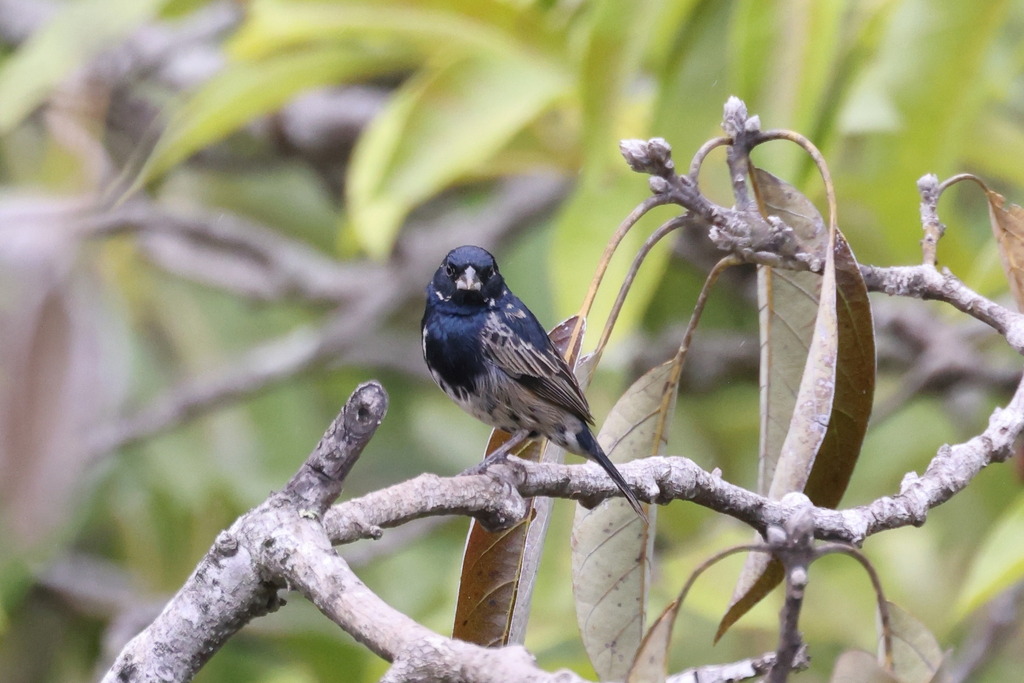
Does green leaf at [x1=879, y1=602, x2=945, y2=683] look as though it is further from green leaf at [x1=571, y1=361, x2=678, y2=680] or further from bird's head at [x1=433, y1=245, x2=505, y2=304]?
bird's head at [x1=433, y1=245, x2=505, y2=304]

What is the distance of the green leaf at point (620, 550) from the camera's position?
79.9 inches

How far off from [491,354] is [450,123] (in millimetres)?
757

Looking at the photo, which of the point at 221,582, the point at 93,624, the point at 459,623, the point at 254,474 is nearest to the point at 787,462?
the point at 459,623

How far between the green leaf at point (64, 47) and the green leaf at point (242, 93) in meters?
0.33

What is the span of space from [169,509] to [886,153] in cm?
371

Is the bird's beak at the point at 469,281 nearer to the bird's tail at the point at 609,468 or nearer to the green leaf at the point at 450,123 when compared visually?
the green leaf at the point at 450,123

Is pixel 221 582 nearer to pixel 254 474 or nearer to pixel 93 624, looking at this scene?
pixel 254 474

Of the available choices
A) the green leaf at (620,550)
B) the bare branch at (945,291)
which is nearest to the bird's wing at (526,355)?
the green leaf at (620,550)

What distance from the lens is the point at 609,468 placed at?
177cm

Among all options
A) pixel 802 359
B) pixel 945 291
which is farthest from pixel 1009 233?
pixel 802 359

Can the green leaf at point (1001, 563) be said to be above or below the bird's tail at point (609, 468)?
below

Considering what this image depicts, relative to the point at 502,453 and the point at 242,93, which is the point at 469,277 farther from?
the point at 242,93

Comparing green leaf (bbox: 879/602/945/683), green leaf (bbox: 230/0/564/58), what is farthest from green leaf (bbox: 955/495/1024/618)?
green leaf (bbox: 230/0/564/58)

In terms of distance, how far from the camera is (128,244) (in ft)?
18.0
